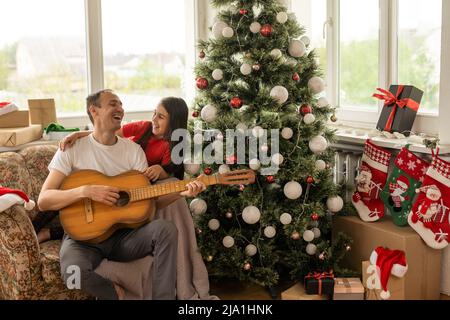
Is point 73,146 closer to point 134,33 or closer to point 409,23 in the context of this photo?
point 134,33

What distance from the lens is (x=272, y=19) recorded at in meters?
3.04

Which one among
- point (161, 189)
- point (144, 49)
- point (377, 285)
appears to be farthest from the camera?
point (144, 49)

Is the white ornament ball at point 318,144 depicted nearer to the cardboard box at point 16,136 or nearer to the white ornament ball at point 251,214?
the white ornament ball at point 251,214

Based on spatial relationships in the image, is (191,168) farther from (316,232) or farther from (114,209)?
(316,232)

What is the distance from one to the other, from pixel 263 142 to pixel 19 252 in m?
1.25

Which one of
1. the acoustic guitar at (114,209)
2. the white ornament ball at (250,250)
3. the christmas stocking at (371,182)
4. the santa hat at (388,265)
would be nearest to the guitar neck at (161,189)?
the acoustic guitar at (114,209)

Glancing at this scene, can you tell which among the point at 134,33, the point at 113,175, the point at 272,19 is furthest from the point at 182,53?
the point at 113,175

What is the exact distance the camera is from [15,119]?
346cm

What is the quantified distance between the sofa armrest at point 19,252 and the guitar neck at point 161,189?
484 mm

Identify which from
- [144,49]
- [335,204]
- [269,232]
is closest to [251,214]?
[269,232]

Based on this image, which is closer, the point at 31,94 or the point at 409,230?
the point at 409,230

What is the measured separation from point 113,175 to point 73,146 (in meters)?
0.24
